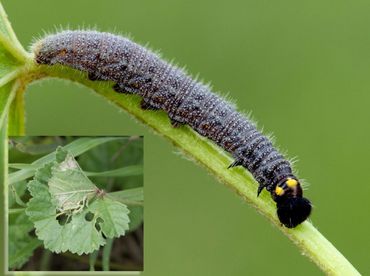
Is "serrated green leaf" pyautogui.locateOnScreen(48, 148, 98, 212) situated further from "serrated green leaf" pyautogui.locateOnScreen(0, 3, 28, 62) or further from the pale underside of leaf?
"serrated green leaf" pyautogui.locateOnScreen(0, 3, 28, 62)

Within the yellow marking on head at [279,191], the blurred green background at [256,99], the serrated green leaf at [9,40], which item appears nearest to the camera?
the serrated green leaf at [9,40]

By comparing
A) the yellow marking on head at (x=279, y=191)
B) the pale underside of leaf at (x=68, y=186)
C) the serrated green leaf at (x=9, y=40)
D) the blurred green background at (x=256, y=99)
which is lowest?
the yellow marking on head at (x=279, y=191)

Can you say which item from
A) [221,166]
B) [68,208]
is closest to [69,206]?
[68,208]

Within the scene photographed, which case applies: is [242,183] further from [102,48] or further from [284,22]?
[284,22]

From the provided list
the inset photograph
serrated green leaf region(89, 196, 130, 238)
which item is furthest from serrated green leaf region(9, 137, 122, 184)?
serrated green leaf region(89, 196, 130, 238)

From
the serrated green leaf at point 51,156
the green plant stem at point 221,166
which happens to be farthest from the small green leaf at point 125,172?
the green plant stem at point 221,166

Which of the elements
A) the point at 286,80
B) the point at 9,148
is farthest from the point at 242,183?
the point at 286,80

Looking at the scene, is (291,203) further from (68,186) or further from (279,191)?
(68,186)

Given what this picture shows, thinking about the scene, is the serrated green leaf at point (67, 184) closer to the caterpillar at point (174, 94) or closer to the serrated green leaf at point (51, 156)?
the serrated green leaf at point (51, 156)
